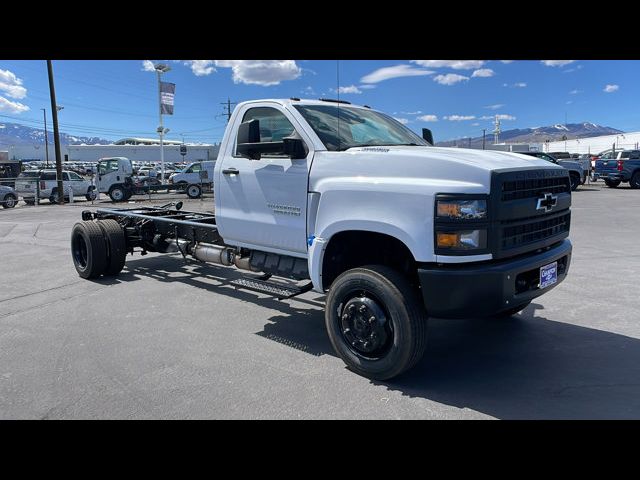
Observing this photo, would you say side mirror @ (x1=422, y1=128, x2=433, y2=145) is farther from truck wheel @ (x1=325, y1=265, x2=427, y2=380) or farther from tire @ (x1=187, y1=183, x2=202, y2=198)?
tire @ (x1=187, y1=183, x2=202, y2=198)

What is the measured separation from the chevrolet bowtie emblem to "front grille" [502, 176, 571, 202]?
43mm

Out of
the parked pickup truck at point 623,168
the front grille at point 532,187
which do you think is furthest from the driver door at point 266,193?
the parked pickup truck at point 623,168

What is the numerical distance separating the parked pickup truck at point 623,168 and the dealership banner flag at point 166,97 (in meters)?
25.1

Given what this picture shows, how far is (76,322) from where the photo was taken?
539 cm

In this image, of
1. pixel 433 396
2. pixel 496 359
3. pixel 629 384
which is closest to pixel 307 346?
pixel 433 396

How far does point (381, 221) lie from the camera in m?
3.60

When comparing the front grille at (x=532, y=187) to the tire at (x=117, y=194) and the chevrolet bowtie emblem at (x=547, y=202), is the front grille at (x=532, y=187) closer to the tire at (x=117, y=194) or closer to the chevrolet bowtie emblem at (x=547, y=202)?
the chevrolet bowtie emblem at (x=547, y=202)

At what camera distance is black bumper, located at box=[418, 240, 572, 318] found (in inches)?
130

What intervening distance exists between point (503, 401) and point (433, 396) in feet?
1.62

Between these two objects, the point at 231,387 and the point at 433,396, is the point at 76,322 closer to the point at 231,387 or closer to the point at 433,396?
the point at 231,387

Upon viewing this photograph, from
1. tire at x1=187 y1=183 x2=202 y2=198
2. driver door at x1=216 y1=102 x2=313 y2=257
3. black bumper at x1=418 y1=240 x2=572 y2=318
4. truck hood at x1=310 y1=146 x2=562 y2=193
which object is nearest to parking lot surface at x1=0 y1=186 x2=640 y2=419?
black bumper at x1=418 y1=240 x2=572 y2=318

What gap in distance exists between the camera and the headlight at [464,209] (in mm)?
3277

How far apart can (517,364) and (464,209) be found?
1.69 m

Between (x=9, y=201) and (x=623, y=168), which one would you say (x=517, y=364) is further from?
(x=623, y=168)
